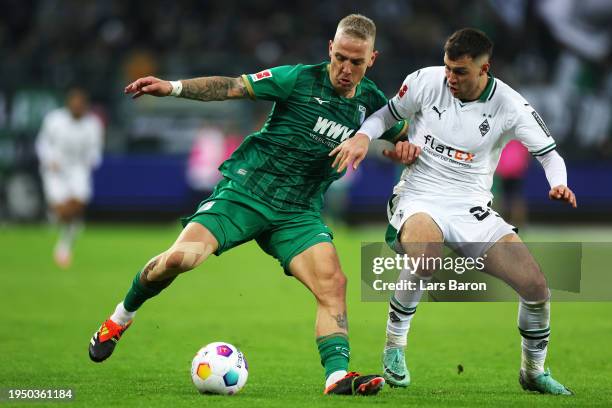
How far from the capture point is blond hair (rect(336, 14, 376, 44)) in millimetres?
6785

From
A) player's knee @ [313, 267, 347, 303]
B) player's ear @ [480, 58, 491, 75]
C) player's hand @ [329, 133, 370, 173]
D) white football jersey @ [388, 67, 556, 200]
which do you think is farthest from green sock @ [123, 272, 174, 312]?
player's ear @ [480, 58, 491, 75]

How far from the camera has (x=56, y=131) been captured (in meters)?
17.6

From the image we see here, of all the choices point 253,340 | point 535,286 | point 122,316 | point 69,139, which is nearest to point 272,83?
point 122,316

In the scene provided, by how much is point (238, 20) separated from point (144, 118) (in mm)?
3321

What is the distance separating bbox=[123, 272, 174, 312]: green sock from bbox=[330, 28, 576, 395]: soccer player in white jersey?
1.44m

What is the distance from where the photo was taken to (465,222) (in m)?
7.00

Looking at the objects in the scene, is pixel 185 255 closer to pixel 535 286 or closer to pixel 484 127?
pixel 484 127

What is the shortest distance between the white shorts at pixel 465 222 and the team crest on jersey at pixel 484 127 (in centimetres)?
45

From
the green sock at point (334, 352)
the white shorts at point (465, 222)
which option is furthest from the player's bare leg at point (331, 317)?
the white shorts at point (465, 222)

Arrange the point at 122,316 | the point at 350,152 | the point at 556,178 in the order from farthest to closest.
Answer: the point at 122,316, the point at 556,178, the point at 350,152

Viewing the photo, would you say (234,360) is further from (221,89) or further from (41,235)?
(41,235)

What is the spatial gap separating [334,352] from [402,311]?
740mm

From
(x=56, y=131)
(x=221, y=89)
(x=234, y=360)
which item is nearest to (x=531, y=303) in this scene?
(x=234, y=360)

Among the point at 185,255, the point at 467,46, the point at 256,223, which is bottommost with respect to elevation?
the point at 185,255
